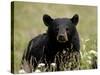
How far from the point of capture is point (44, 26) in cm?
256

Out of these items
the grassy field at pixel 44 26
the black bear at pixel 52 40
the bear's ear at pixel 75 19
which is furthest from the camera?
the bear's ear at pixel 75 19

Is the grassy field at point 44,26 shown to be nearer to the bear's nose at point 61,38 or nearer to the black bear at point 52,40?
the black bear at point 52,40

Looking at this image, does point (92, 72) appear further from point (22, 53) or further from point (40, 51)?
point (22, 53)

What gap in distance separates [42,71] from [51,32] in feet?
1.47

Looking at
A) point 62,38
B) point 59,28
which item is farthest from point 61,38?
point 59,28

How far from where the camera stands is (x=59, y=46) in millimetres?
2631

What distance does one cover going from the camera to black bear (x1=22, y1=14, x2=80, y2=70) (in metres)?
2.54

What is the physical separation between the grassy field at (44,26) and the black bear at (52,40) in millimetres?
57

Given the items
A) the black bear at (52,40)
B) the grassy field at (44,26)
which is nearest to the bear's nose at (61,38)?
the black bear at (52,40)

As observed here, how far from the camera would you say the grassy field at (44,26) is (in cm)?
244

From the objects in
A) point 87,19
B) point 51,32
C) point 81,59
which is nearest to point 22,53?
point 51,32

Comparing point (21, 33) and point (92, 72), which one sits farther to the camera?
point (92, 72)

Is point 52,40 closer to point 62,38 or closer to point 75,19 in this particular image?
point 62,38

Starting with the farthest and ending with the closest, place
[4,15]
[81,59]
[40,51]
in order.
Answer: [81,59] → [40,51] → [4,15]
